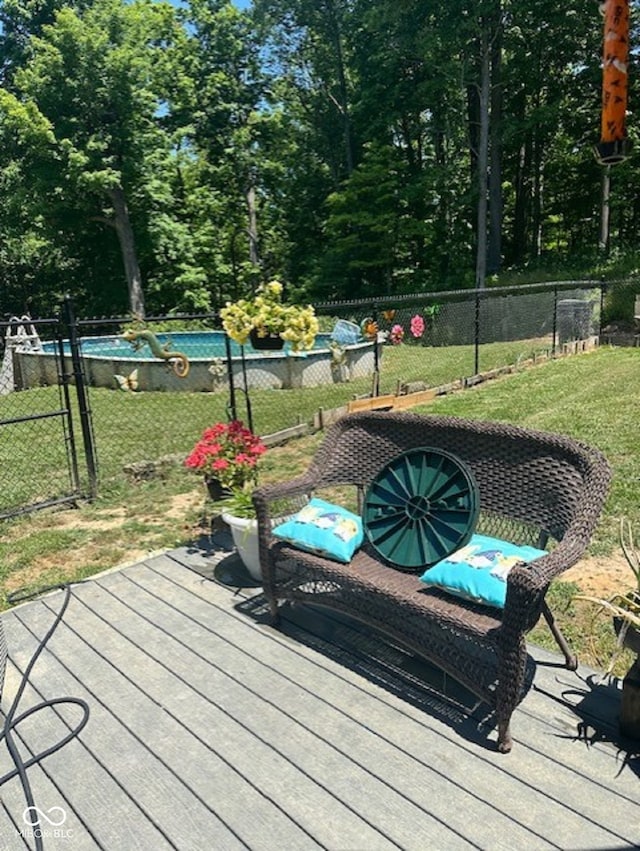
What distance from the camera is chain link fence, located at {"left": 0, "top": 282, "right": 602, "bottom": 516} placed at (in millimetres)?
5184

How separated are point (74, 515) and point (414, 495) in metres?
2.89

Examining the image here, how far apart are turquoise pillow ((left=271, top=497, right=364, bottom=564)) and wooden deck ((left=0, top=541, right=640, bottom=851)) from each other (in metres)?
0.39

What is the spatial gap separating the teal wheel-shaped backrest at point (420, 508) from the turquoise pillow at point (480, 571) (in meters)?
0.13

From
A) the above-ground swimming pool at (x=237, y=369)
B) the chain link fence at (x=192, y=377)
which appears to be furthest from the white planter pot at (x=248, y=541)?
the above-ground swimming pool at (x=237, y=369)

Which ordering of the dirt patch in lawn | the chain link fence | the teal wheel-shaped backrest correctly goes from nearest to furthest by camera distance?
1. the teal wheel-shaped backrest
2. the dirt patch in lawn
3. the chain link fence

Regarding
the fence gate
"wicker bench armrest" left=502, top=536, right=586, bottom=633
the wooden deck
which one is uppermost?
"wicker bench armrest" left=502, top=536, right=586, bottom=633

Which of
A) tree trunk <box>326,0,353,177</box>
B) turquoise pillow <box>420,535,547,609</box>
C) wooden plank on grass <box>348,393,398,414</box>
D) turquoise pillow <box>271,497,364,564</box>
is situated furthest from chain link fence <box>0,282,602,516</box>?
tree trunk <box>326,0,353,177</box>

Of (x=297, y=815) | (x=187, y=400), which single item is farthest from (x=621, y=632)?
(x=187, y=400)

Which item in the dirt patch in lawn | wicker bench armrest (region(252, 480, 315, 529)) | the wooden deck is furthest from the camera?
the dirt patch in lawn

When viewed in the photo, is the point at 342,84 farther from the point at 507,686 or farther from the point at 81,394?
the point at 507,686

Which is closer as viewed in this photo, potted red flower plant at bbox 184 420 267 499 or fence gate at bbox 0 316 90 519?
potted red flower plant at bbox 184 420 267 499

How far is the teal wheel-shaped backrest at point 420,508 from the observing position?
8.38 feet

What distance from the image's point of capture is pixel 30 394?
34.8 feet

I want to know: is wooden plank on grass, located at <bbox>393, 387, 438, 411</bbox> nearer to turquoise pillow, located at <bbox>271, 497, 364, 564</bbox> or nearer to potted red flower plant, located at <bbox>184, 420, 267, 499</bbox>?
potted red flower plant, located at <bbox>184, 420, 267, 499</bbox>
